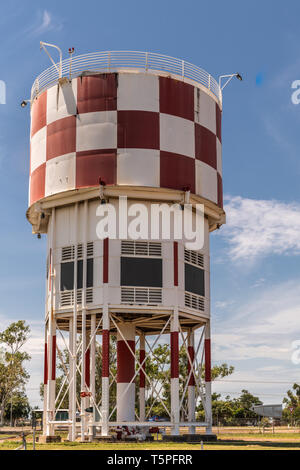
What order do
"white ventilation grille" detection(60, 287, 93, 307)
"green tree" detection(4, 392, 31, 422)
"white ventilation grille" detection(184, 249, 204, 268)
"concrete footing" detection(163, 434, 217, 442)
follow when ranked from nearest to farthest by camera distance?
"concrete footing" detection(163, 434, 217, 442) < "white ventilation grille" detection(60, 287, 93, 307) < "white ventilation grille" detection(184, 249, 204, 268) < "green tree" detection(4, 392, 31, 422)

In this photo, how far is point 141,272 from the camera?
35.0 m

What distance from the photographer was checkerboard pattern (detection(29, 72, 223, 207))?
35500 mm

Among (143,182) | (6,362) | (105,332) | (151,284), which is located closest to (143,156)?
(143,182)

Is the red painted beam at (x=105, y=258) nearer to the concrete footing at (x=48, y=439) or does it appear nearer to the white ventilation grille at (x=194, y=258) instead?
the white ventilation grille at (x=194, y=258)

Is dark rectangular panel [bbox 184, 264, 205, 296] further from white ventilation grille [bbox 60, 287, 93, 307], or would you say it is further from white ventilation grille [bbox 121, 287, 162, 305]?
white ventilation grille [bbox 60, 287, 93, 307]

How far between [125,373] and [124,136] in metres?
12.6

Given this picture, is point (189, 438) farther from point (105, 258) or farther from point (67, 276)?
point (67, 276)

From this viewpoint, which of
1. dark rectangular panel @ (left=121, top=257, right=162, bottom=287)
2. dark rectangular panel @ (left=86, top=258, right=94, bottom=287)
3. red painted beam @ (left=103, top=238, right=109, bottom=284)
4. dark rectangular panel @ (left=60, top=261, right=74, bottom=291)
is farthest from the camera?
dark rectangular panel @ (left=60, top=261, right=74, bottom=291)

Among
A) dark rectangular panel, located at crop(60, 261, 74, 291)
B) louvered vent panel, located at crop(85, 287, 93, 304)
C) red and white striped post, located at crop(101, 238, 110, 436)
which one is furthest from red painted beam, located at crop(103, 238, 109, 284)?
dark rectangular panel, located at crop(60, 261, 74, 291)

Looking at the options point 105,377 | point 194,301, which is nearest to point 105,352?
point 105,377

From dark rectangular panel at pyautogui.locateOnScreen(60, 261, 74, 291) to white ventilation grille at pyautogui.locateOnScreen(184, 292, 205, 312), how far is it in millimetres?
5806

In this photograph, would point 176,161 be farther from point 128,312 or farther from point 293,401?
point 293,401

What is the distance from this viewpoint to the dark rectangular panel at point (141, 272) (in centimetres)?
3484
